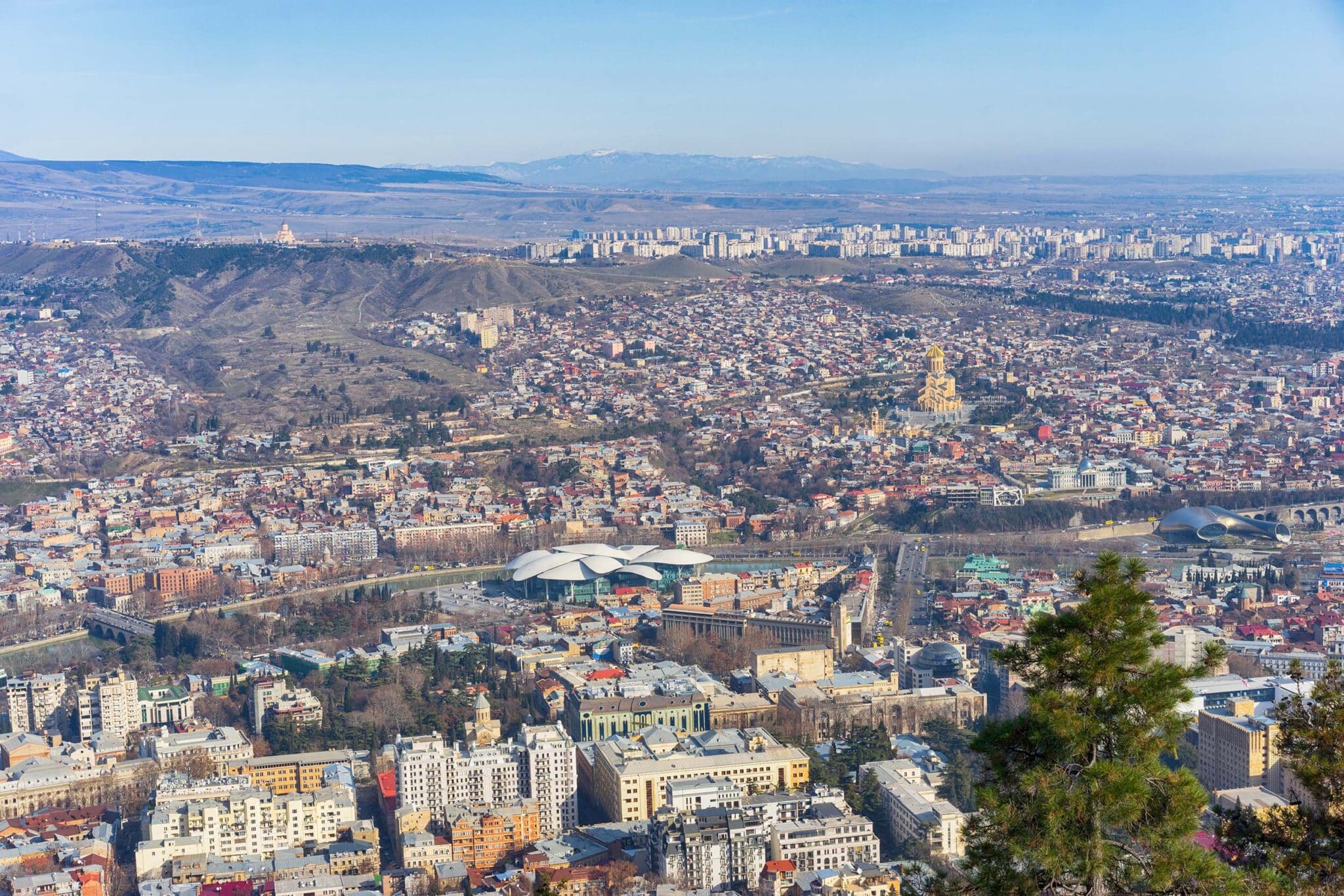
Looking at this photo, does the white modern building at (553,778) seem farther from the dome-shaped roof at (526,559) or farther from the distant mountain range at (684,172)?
the distant mountain range at (684,172)

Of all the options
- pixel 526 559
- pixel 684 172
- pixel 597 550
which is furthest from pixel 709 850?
pixel 684 172

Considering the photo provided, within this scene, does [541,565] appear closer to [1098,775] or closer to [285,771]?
[285,771]

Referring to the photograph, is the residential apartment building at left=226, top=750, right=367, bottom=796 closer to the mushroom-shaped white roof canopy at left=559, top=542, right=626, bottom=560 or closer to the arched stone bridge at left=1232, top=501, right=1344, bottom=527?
the mushroom-shaped white roof canopy at left=559, top=542, right=626, bottom=560

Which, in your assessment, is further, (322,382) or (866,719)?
(322,382)

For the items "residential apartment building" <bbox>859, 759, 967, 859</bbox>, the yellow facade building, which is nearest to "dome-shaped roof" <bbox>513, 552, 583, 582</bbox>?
"residential apartment building" <bbox>859, 759, 967, 859</bbox>

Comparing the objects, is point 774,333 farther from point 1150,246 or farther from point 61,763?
point 61,763

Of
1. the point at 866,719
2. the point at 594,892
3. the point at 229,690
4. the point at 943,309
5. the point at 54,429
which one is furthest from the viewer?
the point at 943,309

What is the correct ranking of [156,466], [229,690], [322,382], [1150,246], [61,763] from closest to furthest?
[61,763] → [229,690] → [156,466] → [322,382] → [1150,246]

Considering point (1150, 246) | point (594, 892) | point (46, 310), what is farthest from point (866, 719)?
point (1150, 246)
